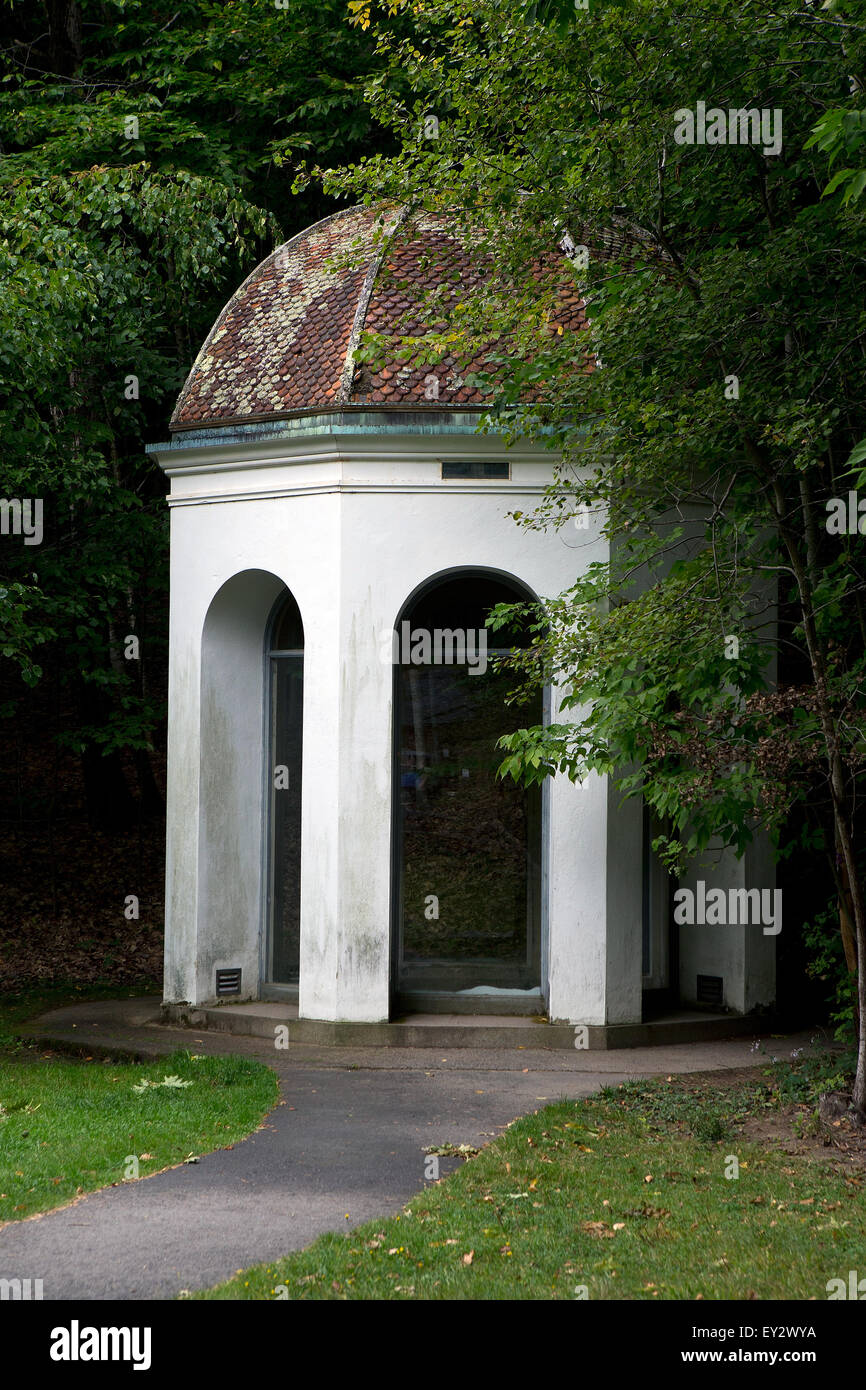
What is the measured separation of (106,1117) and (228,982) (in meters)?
3.72

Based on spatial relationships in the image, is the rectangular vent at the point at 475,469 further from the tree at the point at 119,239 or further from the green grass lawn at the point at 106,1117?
the green grass lawn at the point at 106,1117

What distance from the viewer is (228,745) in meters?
12.1

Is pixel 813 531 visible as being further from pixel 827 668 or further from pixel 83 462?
pixel 83 462

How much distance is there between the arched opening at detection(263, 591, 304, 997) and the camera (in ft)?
39.7

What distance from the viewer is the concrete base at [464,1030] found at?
424 inches

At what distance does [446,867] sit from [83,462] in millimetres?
5389

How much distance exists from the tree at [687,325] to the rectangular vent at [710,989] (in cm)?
330

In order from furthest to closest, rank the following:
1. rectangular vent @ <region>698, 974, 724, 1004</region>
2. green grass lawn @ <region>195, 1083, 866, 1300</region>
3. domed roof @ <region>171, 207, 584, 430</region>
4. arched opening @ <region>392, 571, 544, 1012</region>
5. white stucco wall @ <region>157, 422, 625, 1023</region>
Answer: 1. rectangular vent @ <region>698, 974, 724, 1004</region>
2. arched opening @ <region>392, 571, 544, 1012</region>
3. domed roof @ <region>171, 207, 584, 430</region>
4. white stucco wall @ <region>157, 422, 625, 1023</region>
5. green grass lawn @ <region>195, 1083, 866, 1300</region>

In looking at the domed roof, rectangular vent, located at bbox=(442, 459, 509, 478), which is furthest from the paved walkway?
the domed roof

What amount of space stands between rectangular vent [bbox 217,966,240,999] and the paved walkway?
0.64 m

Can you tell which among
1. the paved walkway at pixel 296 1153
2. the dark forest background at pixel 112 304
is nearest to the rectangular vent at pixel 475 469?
the dark forest background at pixel 112 304

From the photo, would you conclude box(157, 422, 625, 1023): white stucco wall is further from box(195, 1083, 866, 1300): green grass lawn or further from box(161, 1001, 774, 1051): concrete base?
box(195, 1083, 866, 1300): green grass lawn
